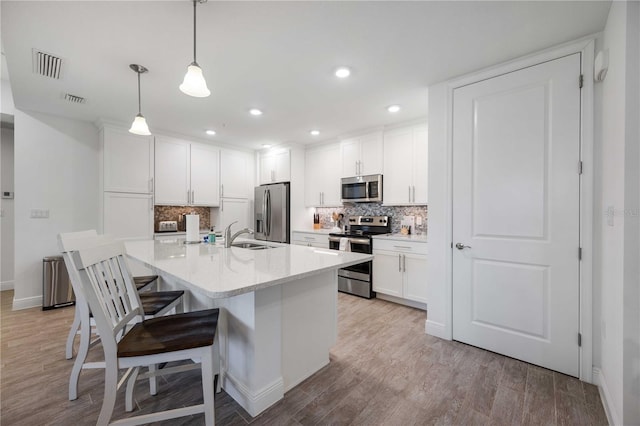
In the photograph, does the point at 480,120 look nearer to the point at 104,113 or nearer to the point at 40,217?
the point at 104,113

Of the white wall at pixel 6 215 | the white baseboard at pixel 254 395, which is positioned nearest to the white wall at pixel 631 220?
the white baseboard at pixel 254 395

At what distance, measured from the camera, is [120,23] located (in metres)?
1.75

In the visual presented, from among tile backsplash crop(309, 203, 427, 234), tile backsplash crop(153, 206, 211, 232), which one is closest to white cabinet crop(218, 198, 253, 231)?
tile backsplash crop(153, 206, 211, 232)

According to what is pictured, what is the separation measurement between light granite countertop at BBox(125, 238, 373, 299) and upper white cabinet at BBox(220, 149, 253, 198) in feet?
9.65

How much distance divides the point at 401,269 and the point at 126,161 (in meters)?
4.00

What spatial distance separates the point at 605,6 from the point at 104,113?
15.6ft

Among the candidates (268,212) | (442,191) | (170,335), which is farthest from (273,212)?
(170,335)

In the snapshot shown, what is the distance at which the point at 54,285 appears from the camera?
10.8 feet

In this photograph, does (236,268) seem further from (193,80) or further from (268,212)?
(268,212)

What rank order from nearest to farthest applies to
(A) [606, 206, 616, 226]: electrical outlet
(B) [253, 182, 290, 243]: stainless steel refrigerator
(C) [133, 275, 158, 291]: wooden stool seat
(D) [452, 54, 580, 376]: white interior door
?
(A) [606, 206, 616, 226]: electrical outlet, (D) [452, 54, 580, 376]: white interior door, (C) [133, 275, 158, 291]: wooden stool seat, (B) [253, 182, 290, 243]: stainless steel refrigerator

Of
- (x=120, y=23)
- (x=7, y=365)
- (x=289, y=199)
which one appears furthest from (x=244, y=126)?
(x=7, y=365)

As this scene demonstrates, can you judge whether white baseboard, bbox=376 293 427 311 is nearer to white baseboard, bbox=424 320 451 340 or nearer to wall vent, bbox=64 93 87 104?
white baseboard, bbox=424 320 451 340

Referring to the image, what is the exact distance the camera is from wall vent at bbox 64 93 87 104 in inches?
113

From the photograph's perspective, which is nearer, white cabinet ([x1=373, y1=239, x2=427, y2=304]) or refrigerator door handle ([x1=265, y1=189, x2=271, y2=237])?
white cabinet ([x1=373, y1=239, x2=427, y2=304])
